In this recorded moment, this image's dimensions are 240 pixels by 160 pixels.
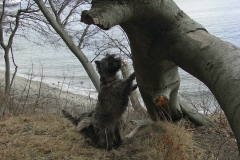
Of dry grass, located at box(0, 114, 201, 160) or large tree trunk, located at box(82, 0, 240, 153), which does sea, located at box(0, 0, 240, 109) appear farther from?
large tree trunk, located at box(82, 0, 240, 153)

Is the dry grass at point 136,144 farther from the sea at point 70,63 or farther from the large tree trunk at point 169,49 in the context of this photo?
the sea at point 70,63

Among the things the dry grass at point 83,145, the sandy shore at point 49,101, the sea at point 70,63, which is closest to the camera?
the dry grass at point 83,145

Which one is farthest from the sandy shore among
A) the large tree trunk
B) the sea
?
the large tree trunk

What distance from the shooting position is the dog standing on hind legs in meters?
5.05

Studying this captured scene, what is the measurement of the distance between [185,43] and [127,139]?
252 cm

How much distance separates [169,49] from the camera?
12.1ft

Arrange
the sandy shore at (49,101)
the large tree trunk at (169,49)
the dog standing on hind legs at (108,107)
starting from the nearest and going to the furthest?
the large tree trunk at (169,49)
the dog standing on hind legs at (108,107)
the sandy shore at (49,101)

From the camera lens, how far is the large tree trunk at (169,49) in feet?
8.75

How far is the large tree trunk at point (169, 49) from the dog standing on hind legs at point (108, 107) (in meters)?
0.33

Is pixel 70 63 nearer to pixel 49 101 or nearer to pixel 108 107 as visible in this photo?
pixel 49 101

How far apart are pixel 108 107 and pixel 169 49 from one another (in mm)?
1737

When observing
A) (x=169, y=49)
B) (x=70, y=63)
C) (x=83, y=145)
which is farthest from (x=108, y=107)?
(x=70, y=63)

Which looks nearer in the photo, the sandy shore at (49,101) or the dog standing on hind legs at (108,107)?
the dog standing on hind legs at (108,107)

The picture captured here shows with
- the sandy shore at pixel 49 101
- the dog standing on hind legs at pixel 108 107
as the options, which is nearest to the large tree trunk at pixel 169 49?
the dog standing on hind legs at pixel 108 107
